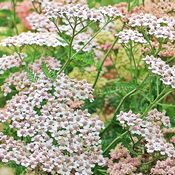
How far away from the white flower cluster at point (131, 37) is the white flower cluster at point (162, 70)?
12cm

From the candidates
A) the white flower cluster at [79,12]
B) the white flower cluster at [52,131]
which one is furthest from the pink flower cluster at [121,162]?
the white flower cluster at [79,12]

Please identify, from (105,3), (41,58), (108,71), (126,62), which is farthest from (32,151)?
Result: (108,71)

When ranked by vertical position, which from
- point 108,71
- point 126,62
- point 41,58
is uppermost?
point 41,58

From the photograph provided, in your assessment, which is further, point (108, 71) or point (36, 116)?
point (108, 71)

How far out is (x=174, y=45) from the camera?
144 inches

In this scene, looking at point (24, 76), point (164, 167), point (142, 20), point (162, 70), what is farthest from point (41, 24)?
point (164, 167)

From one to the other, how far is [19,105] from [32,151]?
0.87 feet

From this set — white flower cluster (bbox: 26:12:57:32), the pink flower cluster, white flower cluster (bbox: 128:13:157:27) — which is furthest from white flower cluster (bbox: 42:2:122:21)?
the pink flower cluster

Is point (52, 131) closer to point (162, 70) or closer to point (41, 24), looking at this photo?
point (162, 70)

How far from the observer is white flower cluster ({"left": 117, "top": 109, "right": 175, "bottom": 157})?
3.22 meters

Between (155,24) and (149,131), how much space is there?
1.84ft

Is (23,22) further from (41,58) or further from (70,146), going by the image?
(70,146)

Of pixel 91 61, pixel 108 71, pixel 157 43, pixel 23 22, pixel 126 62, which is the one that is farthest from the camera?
pixel 23 22

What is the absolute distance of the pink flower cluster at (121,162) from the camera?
320cm
